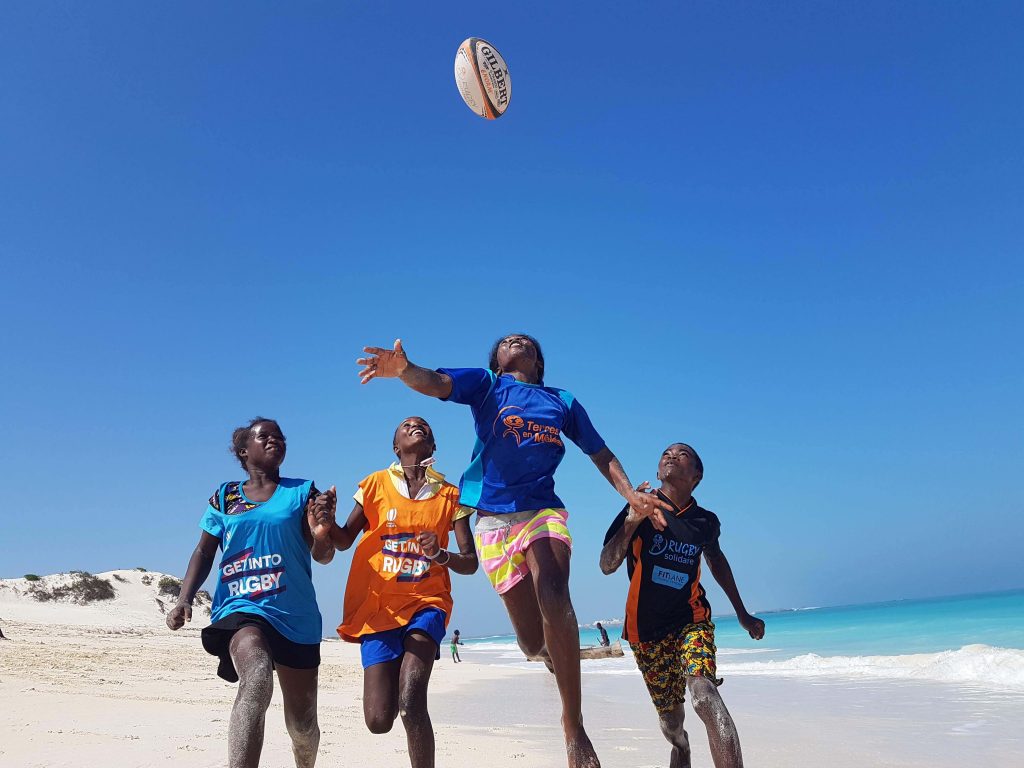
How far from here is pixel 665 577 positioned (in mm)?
5094

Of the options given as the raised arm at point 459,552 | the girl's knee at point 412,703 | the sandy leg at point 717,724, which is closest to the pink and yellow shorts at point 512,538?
the raised arm at point 459,552

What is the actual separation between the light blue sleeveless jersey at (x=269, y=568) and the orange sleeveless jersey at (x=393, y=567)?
0.27m

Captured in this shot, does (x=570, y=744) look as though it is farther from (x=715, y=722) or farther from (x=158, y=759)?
(x=158, y=759)

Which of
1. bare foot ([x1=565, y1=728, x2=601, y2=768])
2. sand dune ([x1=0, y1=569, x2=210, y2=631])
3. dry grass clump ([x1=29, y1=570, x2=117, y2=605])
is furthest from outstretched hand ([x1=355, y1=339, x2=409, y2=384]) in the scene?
dry grass clump ([x1=29, y1=570, x2=117, y2=605])

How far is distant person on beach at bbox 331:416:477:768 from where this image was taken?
4.45m

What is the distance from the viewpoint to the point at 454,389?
4.68 meters

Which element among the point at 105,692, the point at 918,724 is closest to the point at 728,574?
the point at 918,724

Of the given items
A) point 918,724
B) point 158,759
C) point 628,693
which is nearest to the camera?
point 158,759

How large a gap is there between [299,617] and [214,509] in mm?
838

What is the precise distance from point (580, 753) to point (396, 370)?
2260 millimetres

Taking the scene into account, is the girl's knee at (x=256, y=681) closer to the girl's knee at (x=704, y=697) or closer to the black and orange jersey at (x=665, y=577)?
the black and orange jersey at (x=665, y=577)

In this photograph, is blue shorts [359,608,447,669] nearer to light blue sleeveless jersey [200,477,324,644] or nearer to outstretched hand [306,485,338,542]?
light blue sleeveless jersey [200,477,324,644]

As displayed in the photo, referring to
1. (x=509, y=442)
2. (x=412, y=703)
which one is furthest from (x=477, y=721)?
(x=509, y=442)

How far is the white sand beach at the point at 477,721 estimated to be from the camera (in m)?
6.56
